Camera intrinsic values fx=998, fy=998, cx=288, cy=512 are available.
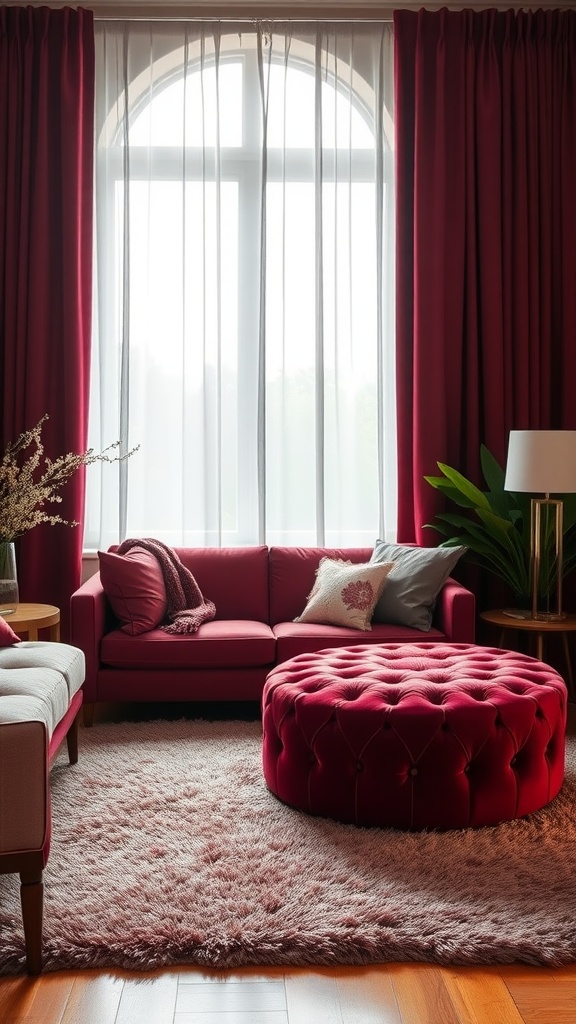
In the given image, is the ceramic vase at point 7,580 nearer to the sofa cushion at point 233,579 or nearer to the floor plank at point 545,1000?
the sofa cushion at point 233,579

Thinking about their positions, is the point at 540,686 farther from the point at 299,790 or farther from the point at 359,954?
the point at 359,954

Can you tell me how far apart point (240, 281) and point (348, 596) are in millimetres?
1716

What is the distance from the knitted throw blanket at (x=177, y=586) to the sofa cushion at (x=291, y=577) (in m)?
0.30

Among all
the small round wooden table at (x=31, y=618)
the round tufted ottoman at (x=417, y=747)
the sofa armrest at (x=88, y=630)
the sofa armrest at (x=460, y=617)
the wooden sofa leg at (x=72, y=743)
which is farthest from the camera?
the sofa armrest at (x=460, y=617)

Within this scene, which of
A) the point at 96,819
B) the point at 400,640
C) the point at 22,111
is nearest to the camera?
the point at 96,819

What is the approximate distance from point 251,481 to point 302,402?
463 millimetres

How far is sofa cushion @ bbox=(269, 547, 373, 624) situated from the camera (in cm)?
450

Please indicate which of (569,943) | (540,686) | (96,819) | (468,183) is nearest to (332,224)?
(468,183)

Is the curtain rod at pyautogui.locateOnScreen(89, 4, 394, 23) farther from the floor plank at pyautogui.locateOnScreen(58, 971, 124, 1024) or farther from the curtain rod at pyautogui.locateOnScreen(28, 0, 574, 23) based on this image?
the floor plank at pyautogui.locateOnScreen(58, 971, 124, 1024)

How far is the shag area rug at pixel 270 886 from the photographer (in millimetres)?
2166

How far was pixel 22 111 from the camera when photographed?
4.71m

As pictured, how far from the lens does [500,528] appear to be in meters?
4.40

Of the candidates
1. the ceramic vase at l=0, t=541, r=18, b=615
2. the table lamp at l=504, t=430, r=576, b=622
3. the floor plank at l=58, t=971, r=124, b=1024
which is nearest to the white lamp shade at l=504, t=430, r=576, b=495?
the table lamp at l=504, t=430, r=576, b=622

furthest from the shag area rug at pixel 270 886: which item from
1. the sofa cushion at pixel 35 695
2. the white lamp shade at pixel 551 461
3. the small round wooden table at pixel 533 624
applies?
the white lamp shade at pixel 551 461
